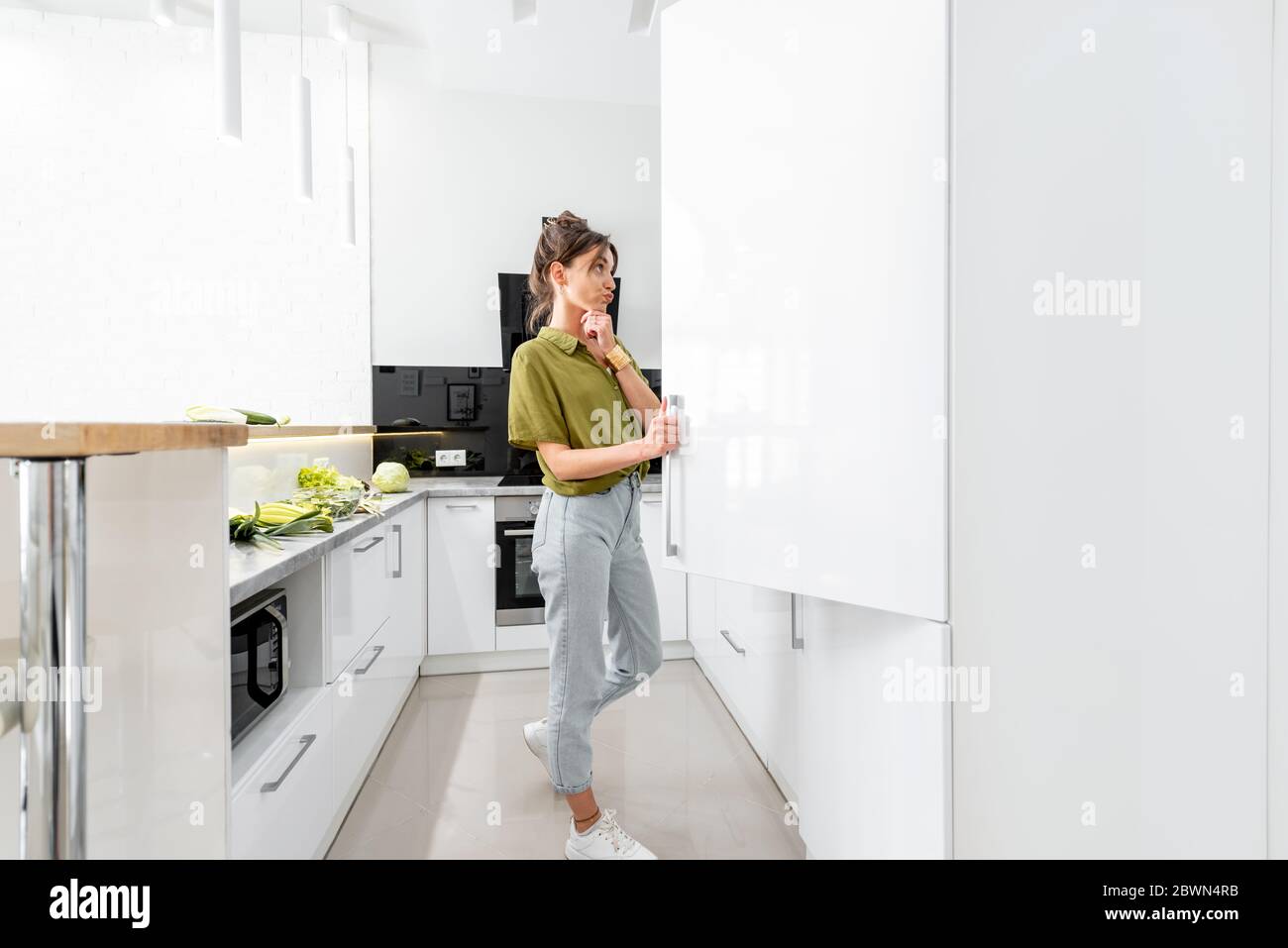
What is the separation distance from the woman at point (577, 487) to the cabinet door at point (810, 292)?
0.73 feet

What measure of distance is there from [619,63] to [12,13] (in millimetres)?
2958

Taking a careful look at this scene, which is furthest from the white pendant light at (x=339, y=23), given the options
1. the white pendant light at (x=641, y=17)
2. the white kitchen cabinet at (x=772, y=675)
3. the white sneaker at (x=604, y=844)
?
the white sneaker at (x=604, y=844)

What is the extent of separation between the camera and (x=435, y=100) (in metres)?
3.45

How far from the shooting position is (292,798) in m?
1.34

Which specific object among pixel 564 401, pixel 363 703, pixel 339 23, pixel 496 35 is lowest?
pixel 363 703

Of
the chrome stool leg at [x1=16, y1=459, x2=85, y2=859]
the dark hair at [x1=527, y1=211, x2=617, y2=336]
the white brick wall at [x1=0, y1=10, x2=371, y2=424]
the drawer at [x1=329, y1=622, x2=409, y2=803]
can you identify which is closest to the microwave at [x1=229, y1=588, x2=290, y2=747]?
the drawer at [x1=329, y1=622, x2=409, y2=803]

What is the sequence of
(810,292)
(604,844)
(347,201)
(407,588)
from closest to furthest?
(810,292) → (604,844) → (407,588) → (347,201)

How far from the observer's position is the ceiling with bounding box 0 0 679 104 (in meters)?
Result: 2.80

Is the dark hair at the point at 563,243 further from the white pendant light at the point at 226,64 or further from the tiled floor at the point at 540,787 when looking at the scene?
the tiled floor at the point at 540,787

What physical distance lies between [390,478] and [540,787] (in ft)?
5.40

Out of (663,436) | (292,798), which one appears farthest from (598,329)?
(292,798)

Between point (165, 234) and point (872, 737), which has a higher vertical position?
point (165, 234)

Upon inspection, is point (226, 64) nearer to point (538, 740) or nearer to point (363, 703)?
point (363, 703)
